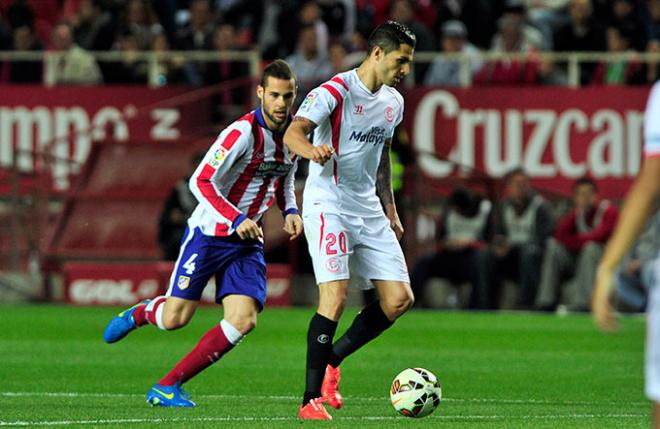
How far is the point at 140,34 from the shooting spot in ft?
73.2

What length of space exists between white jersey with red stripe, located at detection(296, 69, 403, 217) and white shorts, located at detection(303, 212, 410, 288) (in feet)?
0.22

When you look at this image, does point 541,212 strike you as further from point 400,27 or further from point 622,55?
point 400,27

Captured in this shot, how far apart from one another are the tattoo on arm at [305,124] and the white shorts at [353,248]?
0.65 metres

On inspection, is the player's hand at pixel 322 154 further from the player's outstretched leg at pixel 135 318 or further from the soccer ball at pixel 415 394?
the player's outstretched leg at pixel 135 318

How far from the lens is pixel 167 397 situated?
9.08m

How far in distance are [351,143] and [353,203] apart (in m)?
0.35

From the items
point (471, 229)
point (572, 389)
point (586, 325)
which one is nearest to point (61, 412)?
point (572, 389)

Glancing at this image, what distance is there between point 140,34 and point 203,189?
13.6 meters

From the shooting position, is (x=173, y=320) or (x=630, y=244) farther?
(x=173, y=320)

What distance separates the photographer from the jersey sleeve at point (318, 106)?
859 cm

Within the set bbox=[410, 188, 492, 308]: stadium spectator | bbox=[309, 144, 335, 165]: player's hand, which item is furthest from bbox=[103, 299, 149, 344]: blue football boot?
bbox=[410, 188, 492, 308]: stadium spectator

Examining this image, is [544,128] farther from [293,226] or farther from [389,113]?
[293,226]

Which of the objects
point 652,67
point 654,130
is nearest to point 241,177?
point 654,130

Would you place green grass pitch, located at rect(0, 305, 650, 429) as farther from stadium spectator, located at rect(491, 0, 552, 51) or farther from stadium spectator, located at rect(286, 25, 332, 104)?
stadium spectator, located at rect(491, 0, 552, 51)
